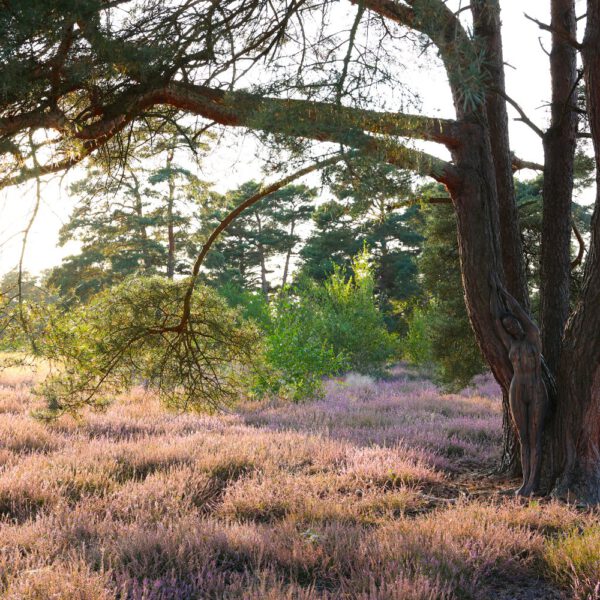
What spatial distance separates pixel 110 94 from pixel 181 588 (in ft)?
12.4

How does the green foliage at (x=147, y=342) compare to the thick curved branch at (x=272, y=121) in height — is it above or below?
below

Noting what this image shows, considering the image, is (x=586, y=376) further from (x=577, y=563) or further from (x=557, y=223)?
(x=577, y=563)

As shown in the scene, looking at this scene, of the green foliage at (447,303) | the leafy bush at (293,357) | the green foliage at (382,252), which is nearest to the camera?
the green foliage at (447,303)

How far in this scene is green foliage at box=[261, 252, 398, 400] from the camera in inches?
515

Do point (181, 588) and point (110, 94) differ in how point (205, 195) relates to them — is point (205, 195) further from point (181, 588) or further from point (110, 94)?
point (181, 588)

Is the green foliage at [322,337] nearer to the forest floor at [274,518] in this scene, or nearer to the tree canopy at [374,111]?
the forest floor at [274,518]

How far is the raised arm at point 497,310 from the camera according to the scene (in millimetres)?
6359

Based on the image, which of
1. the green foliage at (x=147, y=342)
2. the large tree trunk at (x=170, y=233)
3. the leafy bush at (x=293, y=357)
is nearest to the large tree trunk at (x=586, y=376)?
the green foliage at (x=147, y=342)

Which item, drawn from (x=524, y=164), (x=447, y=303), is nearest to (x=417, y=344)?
(x=447, y=303)

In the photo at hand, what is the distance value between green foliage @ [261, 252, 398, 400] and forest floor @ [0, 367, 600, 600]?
10.5ft

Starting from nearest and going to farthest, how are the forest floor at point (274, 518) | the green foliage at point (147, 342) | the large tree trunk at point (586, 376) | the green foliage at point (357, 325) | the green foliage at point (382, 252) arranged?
the forest floor at point (274, 518), the large tree trunk at point (586, 376), the green foliage at point (147, 342), the green foliage at point (357, 325), the green foliage at point (382, 252)

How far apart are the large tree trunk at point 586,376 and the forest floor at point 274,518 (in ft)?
1.96

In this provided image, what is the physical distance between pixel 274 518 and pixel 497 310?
3.13 m

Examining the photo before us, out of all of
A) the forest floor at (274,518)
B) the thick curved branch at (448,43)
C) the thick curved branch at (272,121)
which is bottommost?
the forest floor at (274,518)
